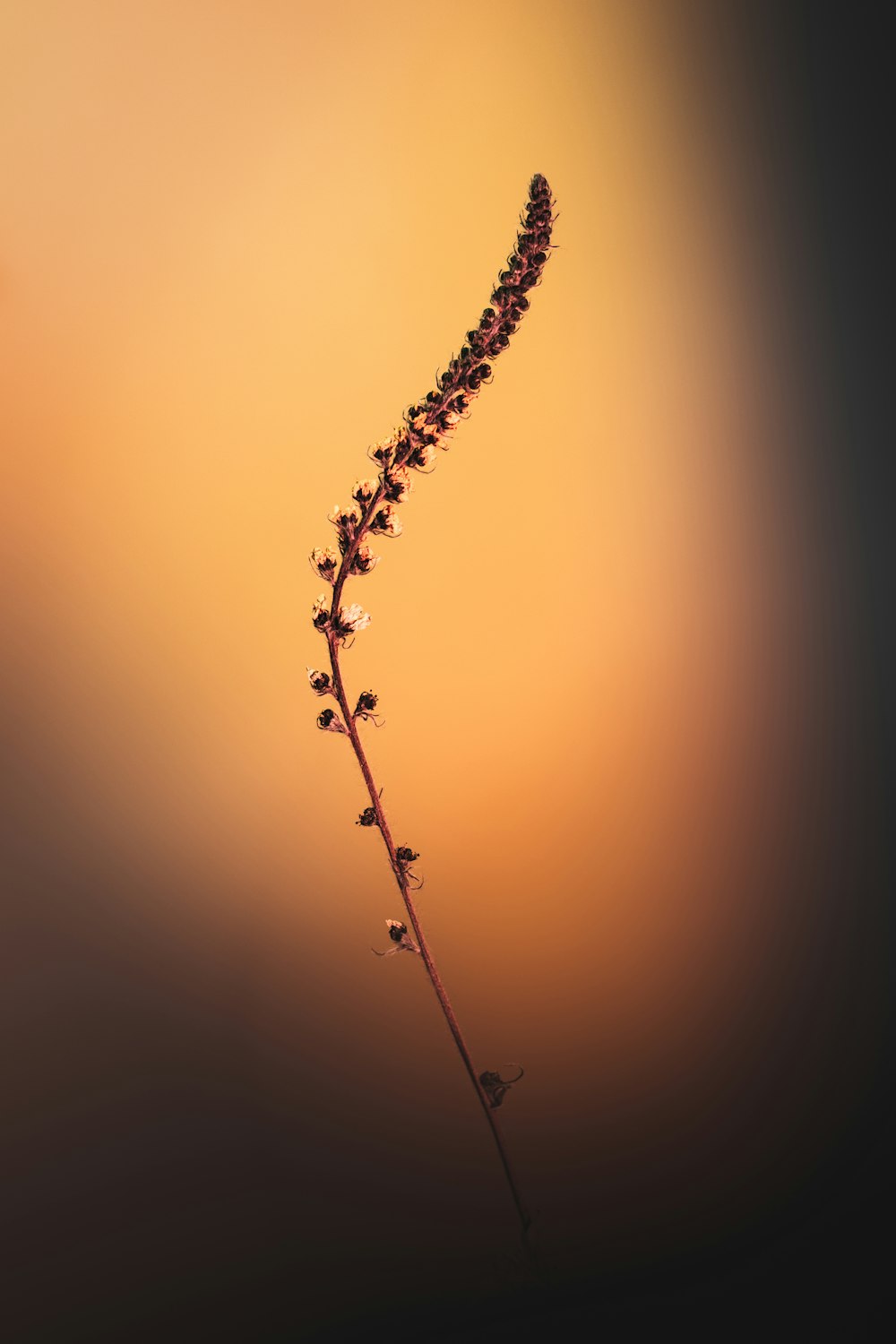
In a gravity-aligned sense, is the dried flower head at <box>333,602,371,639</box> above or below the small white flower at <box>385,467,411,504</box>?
below

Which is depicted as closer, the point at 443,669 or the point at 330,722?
the point at 330,722

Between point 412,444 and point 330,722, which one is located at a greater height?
point 412,444

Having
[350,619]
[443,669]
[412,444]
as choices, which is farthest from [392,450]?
[443,669]

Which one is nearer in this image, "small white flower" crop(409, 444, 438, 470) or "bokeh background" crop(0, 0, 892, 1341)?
"small white flower" crop(409, 444, 438, 470)

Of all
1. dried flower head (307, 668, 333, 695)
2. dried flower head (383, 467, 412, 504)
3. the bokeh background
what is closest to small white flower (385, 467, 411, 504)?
dried flower head (383, 467, 412, 504)

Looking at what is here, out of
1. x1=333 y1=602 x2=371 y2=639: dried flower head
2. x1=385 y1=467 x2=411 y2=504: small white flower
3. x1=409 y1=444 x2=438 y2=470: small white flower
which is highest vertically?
x1=409 y1=444 x2=438 y2=470: small white flower

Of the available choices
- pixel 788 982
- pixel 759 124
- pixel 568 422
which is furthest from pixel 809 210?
pixel 788 982

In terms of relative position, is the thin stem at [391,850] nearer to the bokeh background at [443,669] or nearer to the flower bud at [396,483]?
the flower bud at [396,483]

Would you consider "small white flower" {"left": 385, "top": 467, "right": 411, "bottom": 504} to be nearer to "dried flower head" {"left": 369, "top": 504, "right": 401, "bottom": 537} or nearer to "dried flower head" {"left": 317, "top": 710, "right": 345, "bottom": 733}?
"dried flower head" {"left": 369, "top": 504, "right": 401, "bottom": 537}

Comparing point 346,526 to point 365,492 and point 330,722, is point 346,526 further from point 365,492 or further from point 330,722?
point 330,722
